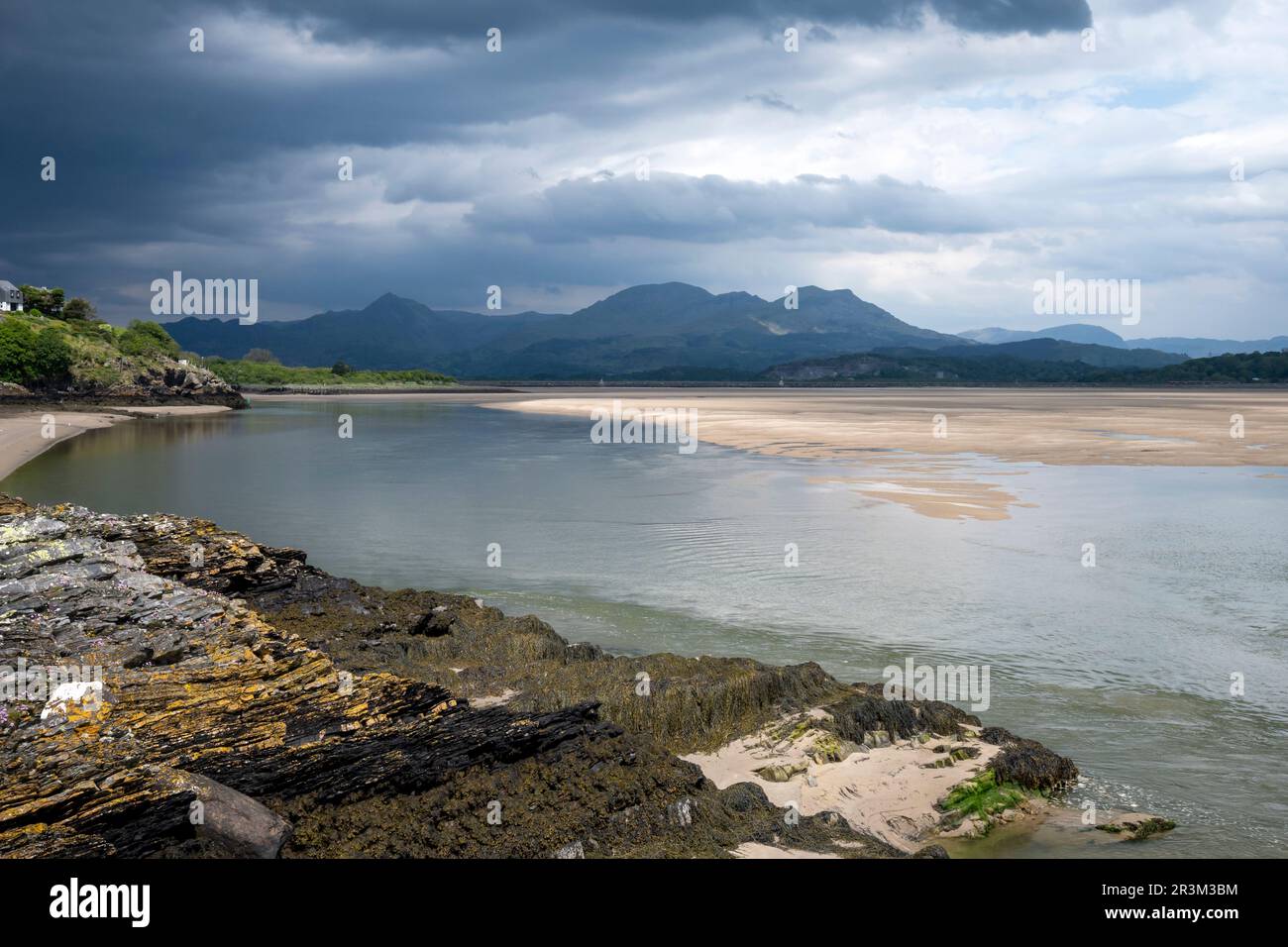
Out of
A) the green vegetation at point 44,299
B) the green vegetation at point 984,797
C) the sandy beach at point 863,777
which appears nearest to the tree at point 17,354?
the green vegetation at point 44,299

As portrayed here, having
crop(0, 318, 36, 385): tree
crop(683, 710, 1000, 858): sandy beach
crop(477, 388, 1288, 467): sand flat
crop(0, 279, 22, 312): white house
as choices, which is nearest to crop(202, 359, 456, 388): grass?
crop(0, 279, 22, 312): white house

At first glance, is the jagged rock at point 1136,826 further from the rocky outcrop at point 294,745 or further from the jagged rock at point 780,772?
the jagged rock at point 780,772

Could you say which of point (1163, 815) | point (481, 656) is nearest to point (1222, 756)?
point (1163, 815)

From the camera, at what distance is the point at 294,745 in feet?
24.3

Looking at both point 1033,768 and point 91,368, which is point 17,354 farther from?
point 1033,768

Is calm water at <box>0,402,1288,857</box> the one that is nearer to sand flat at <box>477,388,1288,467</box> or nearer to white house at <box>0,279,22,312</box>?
sand flat at <box>477,388,1288,467</box>

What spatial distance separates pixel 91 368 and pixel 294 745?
324 ft

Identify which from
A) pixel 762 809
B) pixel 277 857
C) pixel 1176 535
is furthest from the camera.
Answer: pixel 1176 535

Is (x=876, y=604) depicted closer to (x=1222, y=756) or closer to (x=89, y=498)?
(x=1222, y=756)

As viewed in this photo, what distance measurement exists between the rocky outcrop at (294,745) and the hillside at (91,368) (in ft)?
285

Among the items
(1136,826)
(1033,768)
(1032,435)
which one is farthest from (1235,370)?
(1136,826)

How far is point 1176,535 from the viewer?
21.4m

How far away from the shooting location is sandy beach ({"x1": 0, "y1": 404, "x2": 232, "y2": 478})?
45634 millimetres
